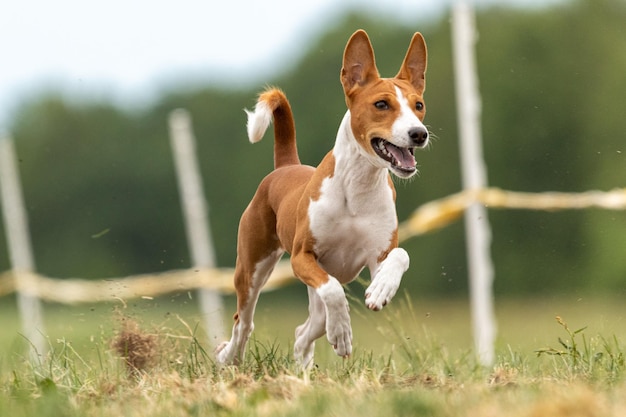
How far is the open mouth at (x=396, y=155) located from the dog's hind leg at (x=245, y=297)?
111cm

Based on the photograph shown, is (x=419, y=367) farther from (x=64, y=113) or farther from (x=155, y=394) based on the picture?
(x=64, y=113)

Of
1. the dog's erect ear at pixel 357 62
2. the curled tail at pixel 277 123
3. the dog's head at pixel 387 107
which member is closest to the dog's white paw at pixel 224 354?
the curled tail at pixel 277 123

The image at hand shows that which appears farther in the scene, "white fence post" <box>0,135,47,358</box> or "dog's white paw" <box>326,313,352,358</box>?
"white fence post" <box>0,135,47,358</box>

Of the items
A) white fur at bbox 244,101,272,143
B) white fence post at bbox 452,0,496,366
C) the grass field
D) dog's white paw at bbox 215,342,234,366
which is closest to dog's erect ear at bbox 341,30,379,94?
white fur at bbox 244,101,272,143

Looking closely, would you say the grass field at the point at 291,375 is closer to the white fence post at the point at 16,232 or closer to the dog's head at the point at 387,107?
the dog's head at the point at 387,107

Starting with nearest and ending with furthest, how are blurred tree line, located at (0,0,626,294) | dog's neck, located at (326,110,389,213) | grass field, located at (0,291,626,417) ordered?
grass field, located at (0,291,626,417) → dog's neck, located at (326,110,389,213) → blurred tree line, located at (0,0,626,294)

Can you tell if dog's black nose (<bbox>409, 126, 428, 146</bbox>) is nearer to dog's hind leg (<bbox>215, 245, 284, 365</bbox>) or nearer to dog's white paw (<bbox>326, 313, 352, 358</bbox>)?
dog's white paw (<bbox>326, 313, 352, 358</bbox>)

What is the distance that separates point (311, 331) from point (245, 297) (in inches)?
15.8

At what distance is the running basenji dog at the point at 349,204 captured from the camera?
17.7ft

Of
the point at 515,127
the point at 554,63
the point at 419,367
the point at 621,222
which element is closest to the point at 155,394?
the point at 419,367

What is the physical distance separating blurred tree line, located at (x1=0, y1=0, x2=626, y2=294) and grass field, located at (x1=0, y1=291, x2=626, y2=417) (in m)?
13.7

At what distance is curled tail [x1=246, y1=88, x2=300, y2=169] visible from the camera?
636 centimetres

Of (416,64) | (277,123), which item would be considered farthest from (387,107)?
(277,123)

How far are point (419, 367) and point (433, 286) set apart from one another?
52.4 ft
